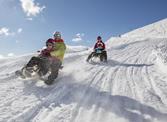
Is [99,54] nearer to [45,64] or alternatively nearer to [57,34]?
[57,34]

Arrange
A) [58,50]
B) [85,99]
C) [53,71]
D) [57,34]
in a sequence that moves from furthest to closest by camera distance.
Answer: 1. [57,34]
2. [58,50]
3. [53,71]
4. [85,99]

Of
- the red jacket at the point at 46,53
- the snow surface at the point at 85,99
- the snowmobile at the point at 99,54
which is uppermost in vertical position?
the red jacket at the point at 46,53

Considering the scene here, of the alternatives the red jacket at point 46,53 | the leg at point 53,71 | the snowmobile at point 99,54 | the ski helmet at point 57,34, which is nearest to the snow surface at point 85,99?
the leg at point 53,71

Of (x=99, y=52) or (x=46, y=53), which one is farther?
(x=99, y=52)

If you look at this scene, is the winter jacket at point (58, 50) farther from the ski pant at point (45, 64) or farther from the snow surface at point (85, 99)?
the snow surface at point (85, 99)

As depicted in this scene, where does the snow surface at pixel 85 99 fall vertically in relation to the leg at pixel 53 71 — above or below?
below

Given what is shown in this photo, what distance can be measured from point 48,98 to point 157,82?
13.0 feet

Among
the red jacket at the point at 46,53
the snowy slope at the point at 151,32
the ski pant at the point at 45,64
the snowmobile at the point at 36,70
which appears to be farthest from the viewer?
the snowy slope at the point at 151,32

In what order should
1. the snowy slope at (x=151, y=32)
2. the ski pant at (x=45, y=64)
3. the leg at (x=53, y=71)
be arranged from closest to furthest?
the leg at (x=53, y=71) → the ski pant at (x=45, y=64) → the snowy slope at (x=151, y=32)

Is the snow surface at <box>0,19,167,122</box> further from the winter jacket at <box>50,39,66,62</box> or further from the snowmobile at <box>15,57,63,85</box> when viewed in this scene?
the winter jacket at <box>50,39,66,62</box>

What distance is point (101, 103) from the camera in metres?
6.75

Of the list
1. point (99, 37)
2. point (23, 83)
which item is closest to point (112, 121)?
point (23, 83)

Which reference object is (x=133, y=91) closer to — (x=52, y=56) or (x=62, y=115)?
(x=62, y=115)

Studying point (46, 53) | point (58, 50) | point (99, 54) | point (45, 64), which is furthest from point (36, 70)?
point (99, 54)
